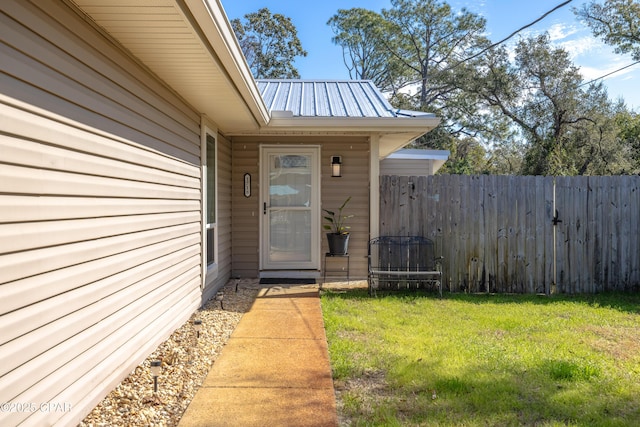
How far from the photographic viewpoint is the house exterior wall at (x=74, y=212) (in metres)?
1.72

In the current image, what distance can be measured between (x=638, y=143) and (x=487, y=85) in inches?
250

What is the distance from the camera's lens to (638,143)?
15.7 m

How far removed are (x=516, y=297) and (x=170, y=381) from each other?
14.1 ft

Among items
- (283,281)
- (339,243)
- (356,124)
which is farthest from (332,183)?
(283,281)

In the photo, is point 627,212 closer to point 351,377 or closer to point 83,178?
point 351,377

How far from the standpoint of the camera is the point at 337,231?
593 cm

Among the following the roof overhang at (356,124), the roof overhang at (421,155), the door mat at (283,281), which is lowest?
the door mat at (283,281)

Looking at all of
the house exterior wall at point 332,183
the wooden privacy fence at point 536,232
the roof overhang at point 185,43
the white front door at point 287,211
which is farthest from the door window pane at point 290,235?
the roof overhang at point 185,43

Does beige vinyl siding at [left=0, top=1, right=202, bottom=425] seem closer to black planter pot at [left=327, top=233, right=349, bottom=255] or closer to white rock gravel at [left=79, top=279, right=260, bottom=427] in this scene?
white rock gravel at [left=79, top=279, right=260, bottom=427]

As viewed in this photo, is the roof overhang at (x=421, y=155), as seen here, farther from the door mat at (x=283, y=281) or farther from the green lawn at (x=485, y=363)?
the green lawn at (x=485, y=363)

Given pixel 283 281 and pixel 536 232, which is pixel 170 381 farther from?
pixel 536 232

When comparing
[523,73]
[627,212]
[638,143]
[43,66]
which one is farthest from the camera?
[523,73]

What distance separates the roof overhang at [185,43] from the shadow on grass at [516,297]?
8.96 ft

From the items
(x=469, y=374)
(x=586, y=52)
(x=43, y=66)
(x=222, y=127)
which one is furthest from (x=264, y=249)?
(x=586, y=52)
